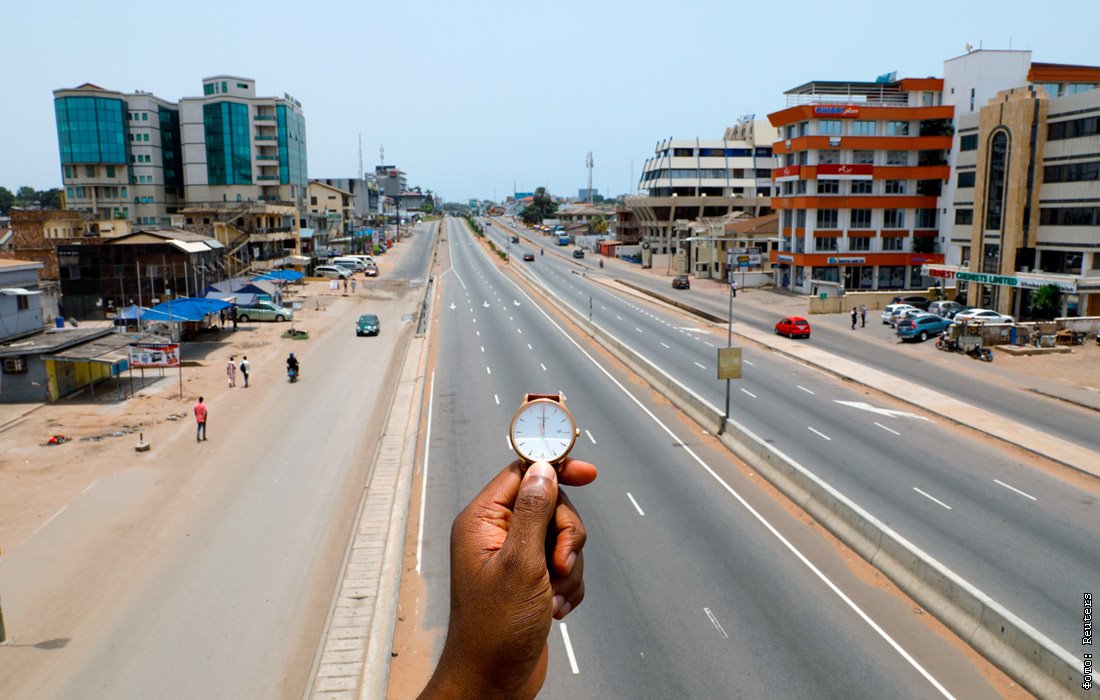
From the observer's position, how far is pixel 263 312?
215 ft

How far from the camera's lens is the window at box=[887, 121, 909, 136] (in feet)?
252

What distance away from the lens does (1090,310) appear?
167 feet

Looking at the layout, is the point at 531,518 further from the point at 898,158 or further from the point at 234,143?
the point at 234,143

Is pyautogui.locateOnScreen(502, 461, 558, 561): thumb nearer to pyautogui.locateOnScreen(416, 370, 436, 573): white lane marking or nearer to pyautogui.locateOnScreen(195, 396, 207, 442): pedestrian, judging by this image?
pyautogui.locateOnScreen(416, 370, 436, 573): white lane marking

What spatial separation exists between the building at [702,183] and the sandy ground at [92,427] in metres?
86.7

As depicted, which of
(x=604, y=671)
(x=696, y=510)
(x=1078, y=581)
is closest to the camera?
(x=604, y=671)

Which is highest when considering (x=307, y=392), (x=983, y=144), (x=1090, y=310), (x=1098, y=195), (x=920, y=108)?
(x=920, y=108)

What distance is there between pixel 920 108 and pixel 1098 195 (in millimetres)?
26635

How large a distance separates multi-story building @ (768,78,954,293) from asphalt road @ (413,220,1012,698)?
4961cm

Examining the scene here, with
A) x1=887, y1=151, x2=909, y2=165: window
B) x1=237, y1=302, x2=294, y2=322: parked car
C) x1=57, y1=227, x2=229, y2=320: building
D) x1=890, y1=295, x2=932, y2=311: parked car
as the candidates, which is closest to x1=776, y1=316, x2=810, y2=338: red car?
x1=890, y1=295, x2=932, y2=311: parked car

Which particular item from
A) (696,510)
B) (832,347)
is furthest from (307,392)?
(832,347)

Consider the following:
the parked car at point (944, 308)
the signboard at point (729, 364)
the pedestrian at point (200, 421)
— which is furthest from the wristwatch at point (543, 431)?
the parked car at point (944, 308)

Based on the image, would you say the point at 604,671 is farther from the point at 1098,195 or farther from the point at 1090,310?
the point at 1098,195

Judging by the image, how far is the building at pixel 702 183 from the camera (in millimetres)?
130250
